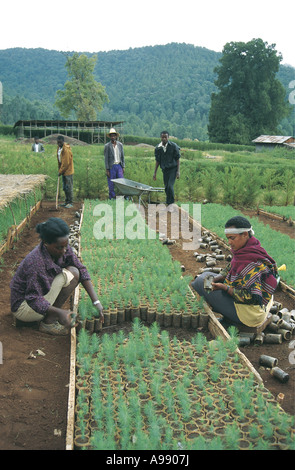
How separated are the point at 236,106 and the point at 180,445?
48.6m

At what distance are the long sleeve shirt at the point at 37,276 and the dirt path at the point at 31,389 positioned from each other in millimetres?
358

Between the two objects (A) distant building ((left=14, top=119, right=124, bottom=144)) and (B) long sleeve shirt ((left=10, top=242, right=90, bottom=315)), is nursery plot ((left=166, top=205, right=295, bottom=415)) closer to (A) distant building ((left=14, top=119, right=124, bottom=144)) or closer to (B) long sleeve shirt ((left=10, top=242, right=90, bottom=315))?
(B) long sleeve shirt ((left=10, top=242, right=90, bottom=315))

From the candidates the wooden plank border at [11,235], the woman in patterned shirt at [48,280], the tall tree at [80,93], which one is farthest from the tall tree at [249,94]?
the woman in patterned shirt at [48,280]

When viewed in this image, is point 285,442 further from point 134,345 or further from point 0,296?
point 0,296

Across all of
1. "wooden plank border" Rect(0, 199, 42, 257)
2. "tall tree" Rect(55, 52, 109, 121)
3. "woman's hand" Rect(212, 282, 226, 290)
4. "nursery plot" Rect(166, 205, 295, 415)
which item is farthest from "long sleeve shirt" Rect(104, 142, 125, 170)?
"tall tree" Rect(55, 52, 109, 121)

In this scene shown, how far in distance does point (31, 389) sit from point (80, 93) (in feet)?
206

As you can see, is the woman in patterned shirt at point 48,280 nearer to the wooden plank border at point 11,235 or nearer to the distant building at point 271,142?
the wooden plank border at point 11,235

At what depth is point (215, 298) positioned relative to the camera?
4.22m

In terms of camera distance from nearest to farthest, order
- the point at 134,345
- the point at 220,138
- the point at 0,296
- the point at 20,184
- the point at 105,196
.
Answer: the point at 134,345 < the point at 0,296 < the point at 20,184 < the point at 105,196 < the point at 220,138

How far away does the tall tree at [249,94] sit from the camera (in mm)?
45844

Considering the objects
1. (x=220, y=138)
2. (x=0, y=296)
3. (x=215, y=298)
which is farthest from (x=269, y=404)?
(x=220, y=138)
